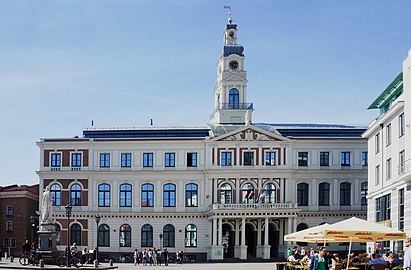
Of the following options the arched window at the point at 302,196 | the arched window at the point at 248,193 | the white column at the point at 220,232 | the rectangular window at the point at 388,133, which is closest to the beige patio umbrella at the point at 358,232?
the rectangular window at the point at 388,133

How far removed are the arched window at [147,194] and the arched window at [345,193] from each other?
63.8ft

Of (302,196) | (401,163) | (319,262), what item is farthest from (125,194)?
(319,262)

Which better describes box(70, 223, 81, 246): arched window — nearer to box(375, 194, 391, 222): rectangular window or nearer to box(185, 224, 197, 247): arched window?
box(185, 224, 197, 247): arched window

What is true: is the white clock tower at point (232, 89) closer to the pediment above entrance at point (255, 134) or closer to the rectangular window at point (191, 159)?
the pediment above entrance at point (255, 134)

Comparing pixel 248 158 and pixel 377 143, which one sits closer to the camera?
pixel 377 143

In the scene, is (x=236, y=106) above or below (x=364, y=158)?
above

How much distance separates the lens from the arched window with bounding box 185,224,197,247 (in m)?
79.6

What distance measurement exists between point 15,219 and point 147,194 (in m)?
15.7

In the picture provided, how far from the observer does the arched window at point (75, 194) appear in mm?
80438

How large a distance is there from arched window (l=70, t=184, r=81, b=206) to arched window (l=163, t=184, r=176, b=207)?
8.80m

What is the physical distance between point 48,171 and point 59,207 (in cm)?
391

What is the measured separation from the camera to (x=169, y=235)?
7975 centimetres

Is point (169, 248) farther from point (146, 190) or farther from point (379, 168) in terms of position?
point (379, 168)

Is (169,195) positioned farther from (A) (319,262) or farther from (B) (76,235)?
(A) (319,262)
